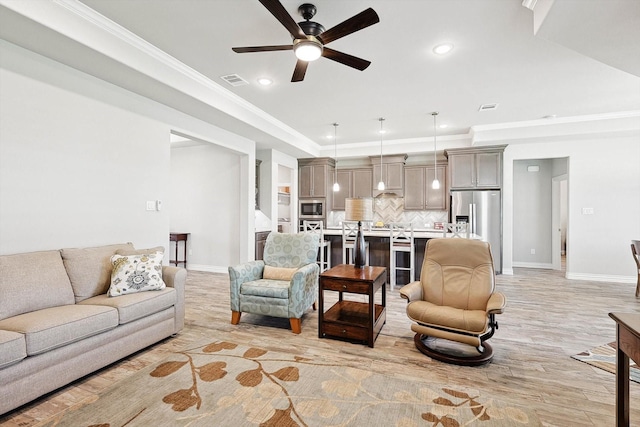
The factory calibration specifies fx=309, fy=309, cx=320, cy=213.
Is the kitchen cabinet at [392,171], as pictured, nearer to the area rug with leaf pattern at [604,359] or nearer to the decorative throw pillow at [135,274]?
the area rug with leaf pattern at [604,359]

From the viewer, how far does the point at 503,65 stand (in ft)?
11.1

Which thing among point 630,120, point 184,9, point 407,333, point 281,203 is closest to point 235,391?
point 407,333

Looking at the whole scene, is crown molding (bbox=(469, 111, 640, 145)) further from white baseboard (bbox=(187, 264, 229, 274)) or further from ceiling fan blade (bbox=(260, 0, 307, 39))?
white baseboard (bbox=(187, 264, 229, 274))

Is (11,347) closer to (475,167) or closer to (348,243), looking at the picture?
(348,243)

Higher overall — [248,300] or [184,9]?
[184,9]

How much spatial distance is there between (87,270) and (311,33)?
2.85 m

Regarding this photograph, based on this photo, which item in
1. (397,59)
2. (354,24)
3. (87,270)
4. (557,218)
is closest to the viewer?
(354,24)

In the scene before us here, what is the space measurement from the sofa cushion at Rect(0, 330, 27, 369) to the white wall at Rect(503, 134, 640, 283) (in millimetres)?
7616

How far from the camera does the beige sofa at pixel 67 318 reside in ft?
6.22

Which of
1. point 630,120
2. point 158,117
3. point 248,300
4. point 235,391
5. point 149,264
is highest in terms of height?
point 630,120

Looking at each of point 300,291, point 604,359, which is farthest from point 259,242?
point 604,359

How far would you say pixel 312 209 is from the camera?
7633mm

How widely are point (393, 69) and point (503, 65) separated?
1186mm

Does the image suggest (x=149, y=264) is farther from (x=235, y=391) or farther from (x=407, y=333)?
(x=407, y=333)
